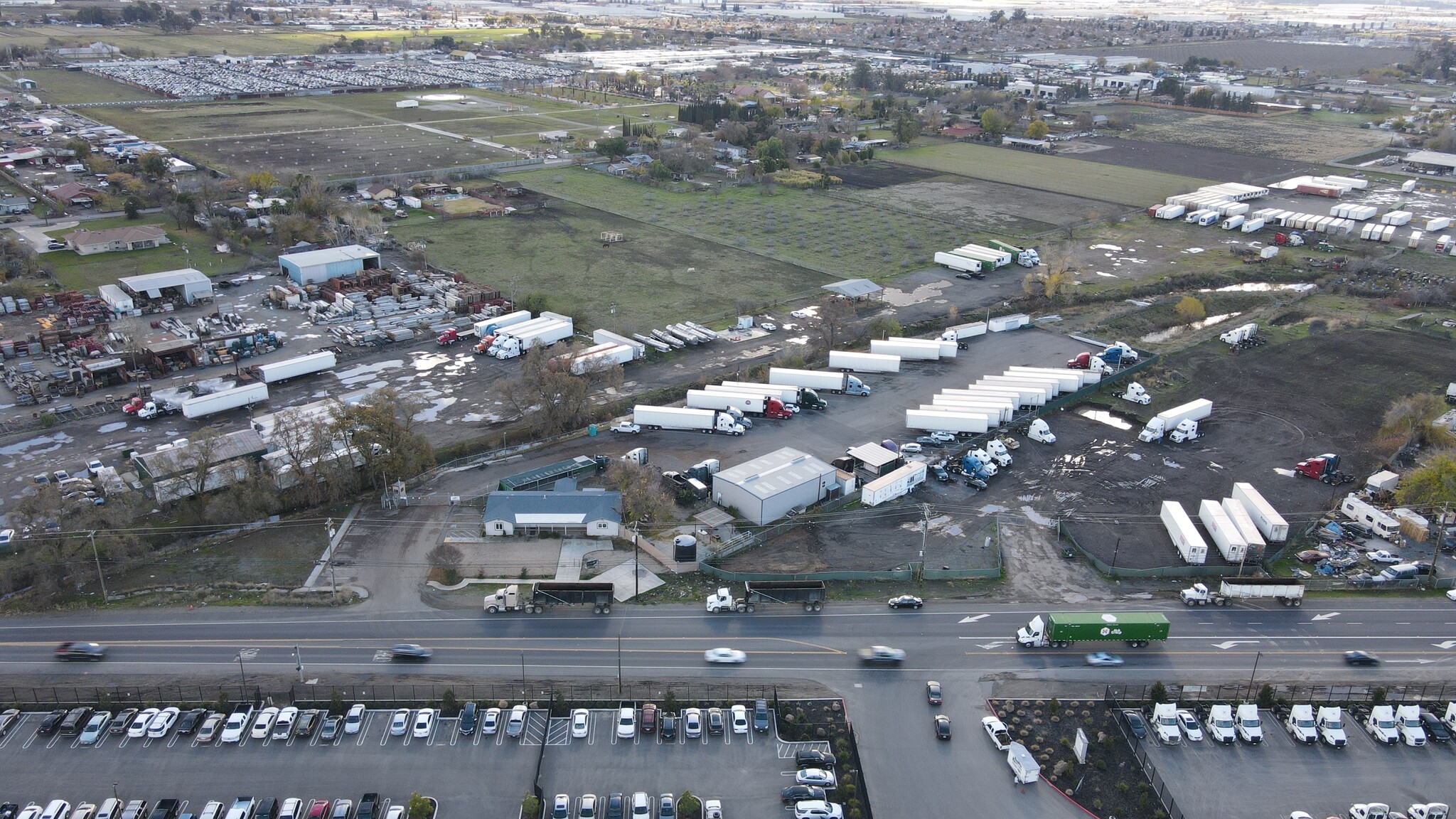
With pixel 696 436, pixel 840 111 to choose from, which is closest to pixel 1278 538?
pixel 696 436

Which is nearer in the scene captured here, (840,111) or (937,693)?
(937,693)

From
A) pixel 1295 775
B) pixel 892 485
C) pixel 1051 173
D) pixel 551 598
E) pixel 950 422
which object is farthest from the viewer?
pixel 1051 173

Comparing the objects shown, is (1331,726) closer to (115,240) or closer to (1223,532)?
(1223,532)

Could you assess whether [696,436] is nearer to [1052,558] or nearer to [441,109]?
[1052,558]

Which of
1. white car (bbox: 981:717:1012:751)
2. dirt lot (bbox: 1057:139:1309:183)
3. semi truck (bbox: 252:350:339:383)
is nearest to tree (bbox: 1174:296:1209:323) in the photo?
white car (bbox: 981:717:1012:751)

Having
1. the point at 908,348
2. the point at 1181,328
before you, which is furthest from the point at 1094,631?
the point at 1181,328

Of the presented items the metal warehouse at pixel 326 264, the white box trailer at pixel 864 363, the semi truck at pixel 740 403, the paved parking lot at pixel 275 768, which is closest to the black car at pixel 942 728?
the paved parking lot at pixel 275 768
